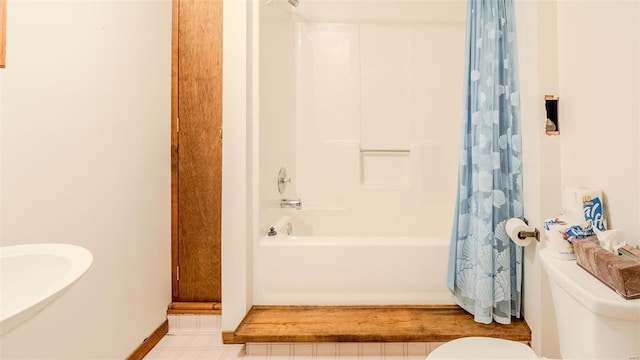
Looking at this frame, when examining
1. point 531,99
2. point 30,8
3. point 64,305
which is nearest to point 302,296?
point 64,305

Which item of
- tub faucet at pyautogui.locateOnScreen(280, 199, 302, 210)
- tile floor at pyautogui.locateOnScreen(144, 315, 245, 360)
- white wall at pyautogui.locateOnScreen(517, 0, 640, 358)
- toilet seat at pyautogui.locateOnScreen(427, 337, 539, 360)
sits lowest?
tile floor at pyautogui.locateOnScreen(144, 315, 245, 360)

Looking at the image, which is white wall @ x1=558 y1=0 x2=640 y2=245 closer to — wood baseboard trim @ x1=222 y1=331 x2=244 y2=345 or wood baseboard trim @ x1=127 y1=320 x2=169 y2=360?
wood baseboard trim @ x1=222 y1=331 x2=244 y2=345

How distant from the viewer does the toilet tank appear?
71cm

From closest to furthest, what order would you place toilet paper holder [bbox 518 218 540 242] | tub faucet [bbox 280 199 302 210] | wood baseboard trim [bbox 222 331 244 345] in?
1. toilet paper holder [bbox 518 218 540 242]
2. wood baseboard trim [bbox 222 331 244 345]
3. tub faucet [bbox 280 199 302 210]

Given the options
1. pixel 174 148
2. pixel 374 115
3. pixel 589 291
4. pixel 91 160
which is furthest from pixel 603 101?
pixel 174 148

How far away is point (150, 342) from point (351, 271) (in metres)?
1.15

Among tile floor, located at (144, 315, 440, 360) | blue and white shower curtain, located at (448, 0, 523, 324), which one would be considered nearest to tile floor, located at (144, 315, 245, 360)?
tile floor, located at (144, 315, 440, 360)

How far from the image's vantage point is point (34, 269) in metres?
0.78

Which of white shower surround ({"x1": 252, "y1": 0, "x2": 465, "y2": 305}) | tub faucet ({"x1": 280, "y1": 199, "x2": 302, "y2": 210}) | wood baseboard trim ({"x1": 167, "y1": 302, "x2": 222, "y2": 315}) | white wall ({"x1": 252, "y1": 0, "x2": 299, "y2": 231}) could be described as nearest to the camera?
white wall ({"x1": 252, "y1": 0, "x2": 299, "y2": 231})

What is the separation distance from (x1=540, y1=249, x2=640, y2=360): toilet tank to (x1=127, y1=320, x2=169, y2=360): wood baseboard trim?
1.78 meters

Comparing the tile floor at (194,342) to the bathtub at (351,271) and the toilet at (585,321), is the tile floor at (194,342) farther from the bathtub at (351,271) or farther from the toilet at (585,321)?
the toilet at (585,321)

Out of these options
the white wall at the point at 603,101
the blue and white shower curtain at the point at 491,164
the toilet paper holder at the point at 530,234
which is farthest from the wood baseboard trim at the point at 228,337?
the white wall at the point at 603,101

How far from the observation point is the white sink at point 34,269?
0.73 metres

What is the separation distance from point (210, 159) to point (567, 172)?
185 centimetres
